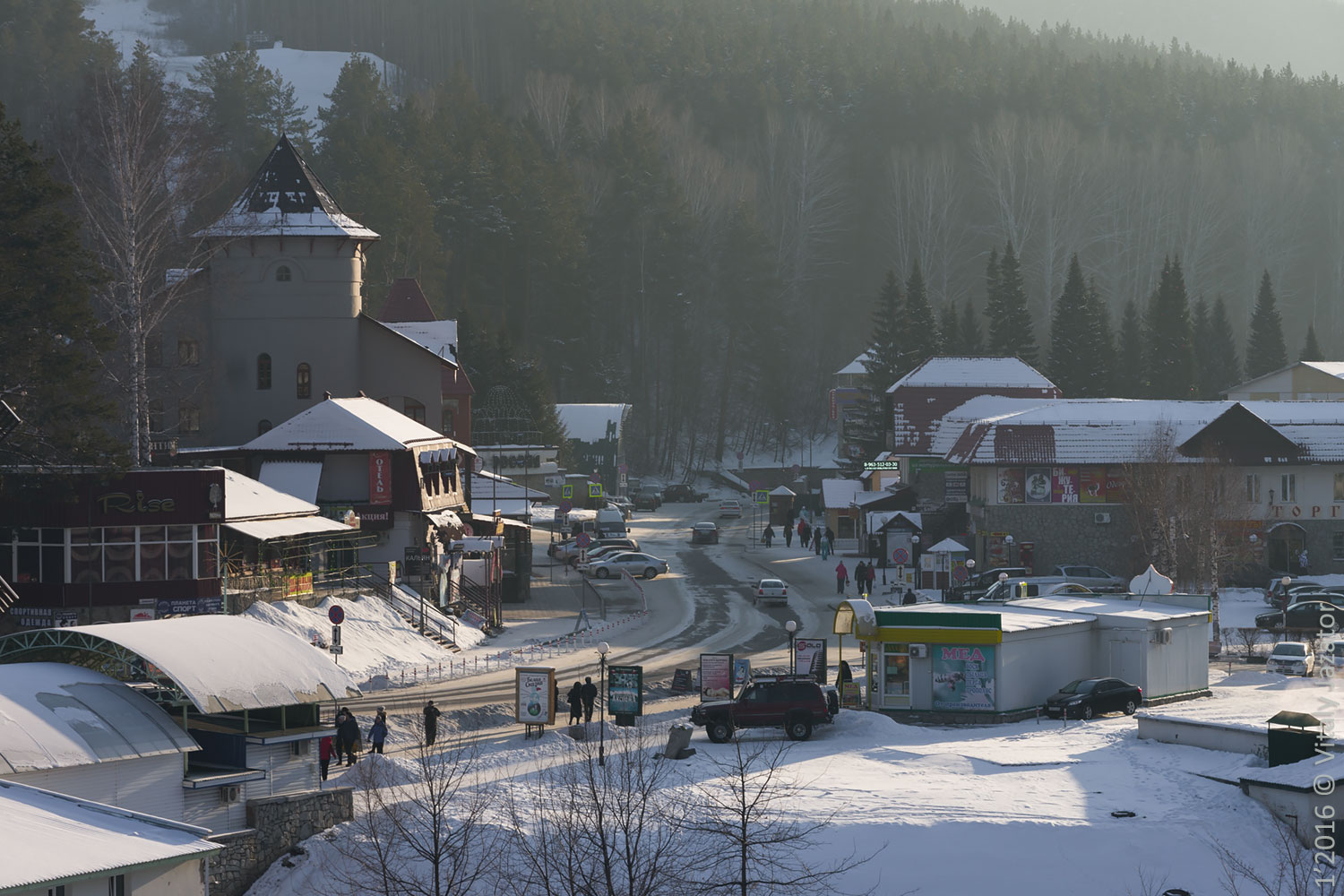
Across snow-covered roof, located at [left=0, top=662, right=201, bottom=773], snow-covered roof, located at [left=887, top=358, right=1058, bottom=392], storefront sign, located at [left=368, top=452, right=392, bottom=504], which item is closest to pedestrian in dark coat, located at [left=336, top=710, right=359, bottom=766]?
snow-covered roof, located at [left=0, top=662, right=201, bottom=773]

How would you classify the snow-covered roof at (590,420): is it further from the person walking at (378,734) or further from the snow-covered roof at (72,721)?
the snow-covered roof at (72,721)

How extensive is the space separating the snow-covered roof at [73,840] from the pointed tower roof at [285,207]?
36.3 m

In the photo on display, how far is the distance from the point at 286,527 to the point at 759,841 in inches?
928

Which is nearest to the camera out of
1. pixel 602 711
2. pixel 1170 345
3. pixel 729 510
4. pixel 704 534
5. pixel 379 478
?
pixel 602 711

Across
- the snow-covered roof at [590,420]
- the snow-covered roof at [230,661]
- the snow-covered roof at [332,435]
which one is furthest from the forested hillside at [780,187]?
the snow-covered roof at [230,661]

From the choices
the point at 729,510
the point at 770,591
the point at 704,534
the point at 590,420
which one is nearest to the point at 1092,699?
the point at 770,591

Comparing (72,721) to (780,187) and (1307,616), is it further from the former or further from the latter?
(780,187)

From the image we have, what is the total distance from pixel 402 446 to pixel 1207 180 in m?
107

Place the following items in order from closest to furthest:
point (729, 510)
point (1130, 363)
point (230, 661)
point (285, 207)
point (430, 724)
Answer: point (230, 661) < point (430, 724) < point (285, 207) < point (729, 510) < point (1130, 363)

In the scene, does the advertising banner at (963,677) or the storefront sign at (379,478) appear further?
the storefront sign at (379,478)

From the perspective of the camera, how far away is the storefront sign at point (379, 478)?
46.2 metres

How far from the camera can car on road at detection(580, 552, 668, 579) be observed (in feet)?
195

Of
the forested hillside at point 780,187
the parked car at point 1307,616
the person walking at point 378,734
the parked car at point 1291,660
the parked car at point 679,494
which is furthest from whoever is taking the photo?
the forested hillside at point 780,187

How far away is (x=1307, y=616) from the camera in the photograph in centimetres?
4712
